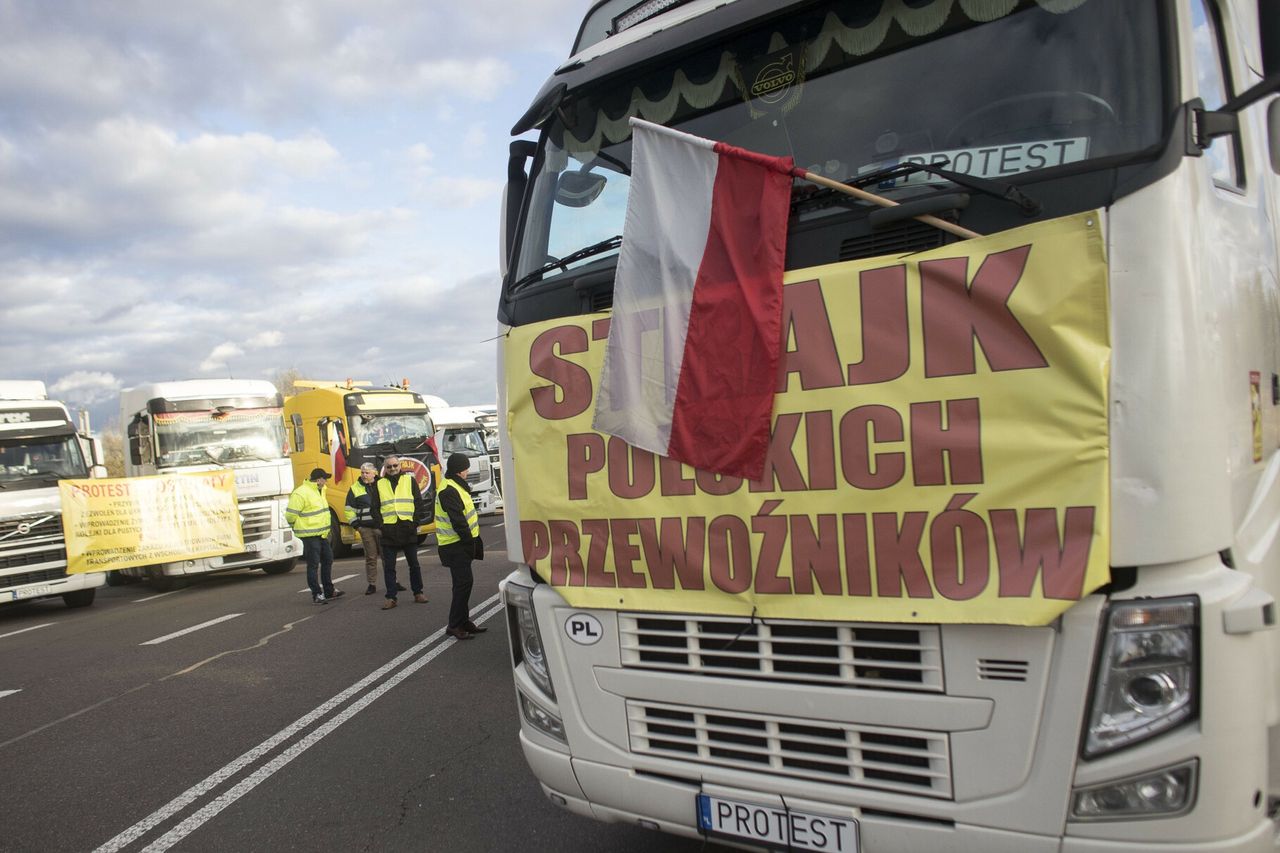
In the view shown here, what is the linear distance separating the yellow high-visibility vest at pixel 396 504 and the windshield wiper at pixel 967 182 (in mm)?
8111

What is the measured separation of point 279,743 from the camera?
520 cm

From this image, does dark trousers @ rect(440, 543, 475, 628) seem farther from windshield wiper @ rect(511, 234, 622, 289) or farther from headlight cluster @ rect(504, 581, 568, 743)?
windshield wiper @ rect(511, 234, 622, 289)

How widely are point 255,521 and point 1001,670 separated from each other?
46.5 feet

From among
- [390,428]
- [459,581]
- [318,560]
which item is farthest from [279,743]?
[390,428]

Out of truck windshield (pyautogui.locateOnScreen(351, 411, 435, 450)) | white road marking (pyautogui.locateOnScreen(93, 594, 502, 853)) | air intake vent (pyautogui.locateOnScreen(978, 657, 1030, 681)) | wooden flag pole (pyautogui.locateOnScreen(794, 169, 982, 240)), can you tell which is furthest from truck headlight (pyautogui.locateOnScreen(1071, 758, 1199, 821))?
truck windshield (pyautogui.locateOnScreen(351, 411, 435, 450))

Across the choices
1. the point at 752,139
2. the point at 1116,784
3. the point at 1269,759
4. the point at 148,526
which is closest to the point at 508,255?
the point at 752,139

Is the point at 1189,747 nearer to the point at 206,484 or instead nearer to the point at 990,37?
the point at 990,37

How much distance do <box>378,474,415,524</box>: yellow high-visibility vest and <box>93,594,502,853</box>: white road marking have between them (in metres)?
2.73

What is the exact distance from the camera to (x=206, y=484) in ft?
44.8

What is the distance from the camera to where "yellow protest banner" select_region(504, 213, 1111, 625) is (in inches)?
81.7

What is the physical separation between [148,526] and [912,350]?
13718 millimetres

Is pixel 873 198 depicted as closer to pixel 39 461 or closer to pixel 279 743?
pixel 279 743

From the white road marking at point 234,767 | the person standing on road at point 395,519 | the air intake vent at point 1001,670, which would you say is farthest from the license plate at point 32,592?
the air intake vent at point 1001,670

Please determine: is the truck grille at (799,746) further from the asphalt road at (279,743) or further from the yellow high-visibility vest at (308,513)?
the yellow high-visibility vest at (308,513)
